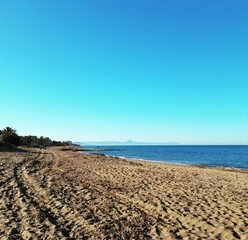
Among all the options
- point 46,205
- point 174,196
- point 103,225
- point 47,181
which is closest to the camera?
point 103,225

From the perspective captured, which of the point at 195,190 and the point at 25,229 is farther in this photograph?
the point at 195,190

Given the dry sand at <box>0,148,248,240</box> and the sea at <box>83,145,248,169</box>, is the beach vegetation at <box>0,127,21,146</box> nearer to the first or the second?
the sea at <box>83,145,248,169</box>

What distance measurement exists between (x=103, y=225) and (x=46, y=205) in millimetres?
3093

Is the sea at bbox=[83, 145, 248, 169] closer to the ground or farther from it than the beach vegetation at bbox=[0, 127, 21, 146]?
closer to the ground

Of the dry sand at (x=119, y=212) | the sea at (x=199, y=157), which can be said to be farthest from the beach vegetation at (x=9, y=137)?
the dry sand at (x=119, y=212)

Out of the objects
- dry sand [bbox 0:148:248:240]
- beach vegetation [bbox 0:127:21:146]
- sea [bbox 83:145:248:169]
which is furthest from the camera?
beach vegetation [bbox 0:127:21:146]

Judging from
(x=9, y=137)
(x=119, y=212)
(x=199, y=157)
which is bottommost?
(x=119, y=212)

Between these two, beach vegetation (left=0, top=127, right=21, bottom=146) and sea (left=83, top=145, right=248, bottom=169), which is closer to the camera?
sea (left=83, top=145, right=248, bottom=169)

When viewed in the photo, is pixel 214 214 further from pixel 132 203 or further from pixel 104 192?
pixel 104 192

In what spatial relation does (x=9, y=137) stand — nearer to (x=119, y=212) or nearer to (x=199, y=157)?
(x=199, y=157)

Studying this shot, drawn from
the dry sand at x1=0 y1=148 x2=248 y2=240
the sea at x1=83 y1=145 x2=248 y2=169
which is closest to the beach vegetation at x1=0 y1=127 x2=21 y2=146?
the sea at x1=83 y1=145 x2=248 y2=169

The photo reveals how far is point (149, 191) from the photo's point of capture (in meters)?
13.1

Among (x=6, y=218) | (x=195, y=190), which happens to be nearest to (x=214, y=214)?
(x=195, y=190)

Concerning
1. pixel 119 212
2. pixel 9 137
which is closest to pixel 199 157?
pixel 9 137
